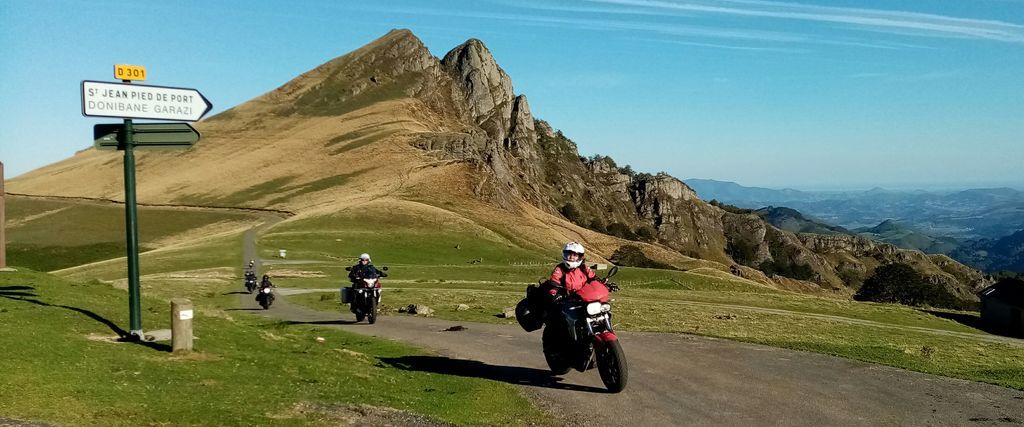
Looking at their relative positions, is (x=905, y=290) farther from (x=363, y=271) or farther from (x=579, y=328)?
(x=579, y=328)

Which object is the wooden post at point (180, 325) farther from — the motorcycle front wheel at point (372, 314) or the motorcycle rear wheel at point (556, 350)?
the motorcycle front wheel at point (372, 314)

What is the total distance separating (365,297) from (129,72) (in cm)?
1303

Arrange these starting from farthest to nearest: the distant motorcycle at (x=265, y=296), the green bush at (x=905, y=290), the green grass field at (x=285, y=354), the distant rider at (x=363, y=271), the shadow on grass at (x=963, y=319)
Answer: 1. the green bush at (x=905, y=290)
2. the shadow on grass at (x=963, y=319)
3. the distant motorcycle at (x=265, y=296)
4. the distant rider at (x=363, y=271)
5. the green grass field at (x=285, y=354)

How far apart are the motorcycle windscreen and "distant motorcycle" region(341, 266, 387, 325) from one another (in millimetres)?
14011

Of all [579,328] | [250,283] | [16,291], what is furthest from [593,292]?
[250,283]

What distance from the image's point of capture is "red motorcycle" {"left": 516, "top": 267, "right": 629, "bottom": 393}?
13039mm

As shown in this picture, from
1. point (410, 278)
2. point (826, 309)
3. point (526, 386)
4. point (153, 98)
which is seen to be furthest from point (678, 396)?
point (410, 278)

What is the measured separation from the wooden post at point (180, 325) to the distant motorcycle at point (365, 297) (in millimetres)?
11936

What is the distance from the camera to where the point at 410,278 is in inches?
2031

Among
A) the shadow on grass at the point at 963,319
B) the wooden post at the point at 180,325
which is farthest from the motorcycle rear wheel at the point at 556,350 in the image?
the shadow on grass at the point at 963,319

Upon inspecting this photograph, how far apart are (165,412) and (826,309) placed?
41305 mm

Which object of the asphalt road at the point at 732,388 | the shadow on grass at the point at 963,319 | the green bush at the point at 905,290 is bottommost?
the green bush at the point at 905,290

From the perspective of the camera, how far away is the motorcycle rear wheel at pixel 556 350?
14.5 meters

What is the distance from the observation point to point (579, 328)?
13445mm
